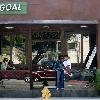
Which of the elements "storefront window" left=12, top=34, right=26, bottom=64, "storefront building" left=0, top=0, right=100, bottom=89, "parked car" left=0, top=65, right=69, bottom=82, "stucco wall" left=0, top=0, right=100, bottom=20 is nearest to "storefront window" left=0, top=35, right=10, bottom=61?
"storefront building" left=0, top=0, right=100, bottom=89

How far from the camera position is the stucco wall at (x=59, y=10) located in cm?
2000

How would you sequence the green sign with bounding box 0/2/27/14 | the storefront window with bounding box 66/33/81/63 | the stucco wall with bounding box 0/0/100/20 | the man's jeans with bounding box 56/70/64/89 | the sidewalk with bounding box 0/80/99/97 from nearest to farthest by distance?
1. the green sign with bounding box 0/2/27/14
2. the stucco wall with bounding box 0/0/100/20
3. the sidewalk with bounding box 0/80/99/97
4. the man's jeans with bounding box 56/70/64/89
5. the storefront window with bounding box 66/33/81/63

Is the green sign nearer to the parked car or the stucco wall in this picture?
the stucco wall

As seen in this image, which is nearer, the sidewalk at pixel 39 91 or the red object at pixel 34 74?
the sidewalk at pixel 39 91

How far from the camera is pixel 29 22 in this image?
66.0ft

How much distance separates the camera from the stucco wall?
20.0 meters

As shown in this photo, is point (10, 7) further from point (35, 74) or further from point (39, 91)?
point (39, 91)

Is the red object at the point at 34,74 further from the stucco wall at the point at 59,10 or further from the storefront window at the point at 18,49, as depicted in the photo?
the stucco wall at the point at 59,10

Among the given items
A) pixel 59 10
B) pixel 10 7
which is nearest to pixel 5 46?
pixel 10 7

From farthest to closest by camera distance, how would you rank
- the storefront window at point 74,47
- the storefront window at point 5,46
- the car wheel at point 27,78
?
the storefront window at point 5,46 → the storefront window at point 74,47 → the car wheel at point 27,78

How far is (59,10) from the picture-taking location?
2005cm

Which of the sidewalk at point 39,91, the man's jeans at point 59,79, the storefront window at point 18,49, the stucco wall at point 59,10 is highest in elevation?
the stucco wall at point 59,10

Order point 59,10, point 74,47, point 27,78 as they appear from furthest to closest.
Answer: point 74,47
point 27,78
point 59,10

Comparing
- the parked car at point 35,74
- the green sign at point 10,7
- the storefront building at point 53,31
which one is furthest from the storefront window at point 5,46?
the green sign at point 10,7
